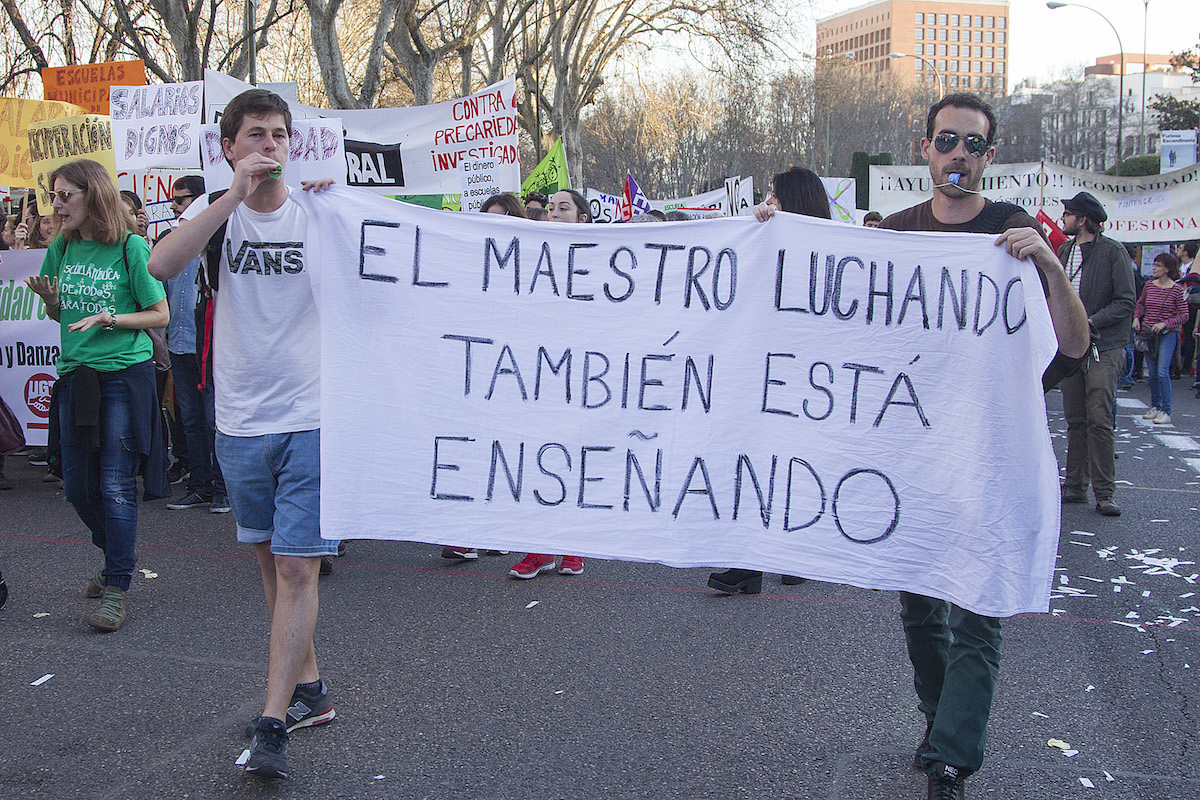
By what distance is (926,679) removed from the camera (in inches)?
121

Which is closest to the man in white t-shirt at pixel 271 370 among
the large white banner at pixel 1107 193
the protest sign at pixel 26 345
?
the protest sign at pixel 26 345

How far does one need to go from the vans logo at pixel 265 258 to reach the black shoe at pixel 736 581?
252cm

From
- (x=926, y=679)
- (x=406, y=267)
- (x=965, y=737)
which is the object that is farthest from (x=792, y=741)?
(x=406, y=267)

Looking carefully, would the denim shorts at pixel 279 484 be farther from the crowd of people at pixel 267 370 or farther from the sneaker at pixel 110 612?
the sneaker at pixel 110 612

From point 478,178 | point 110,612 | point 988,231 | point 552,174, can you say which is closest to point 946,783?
point 988,231

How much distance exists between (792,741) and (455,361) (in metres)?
1.61

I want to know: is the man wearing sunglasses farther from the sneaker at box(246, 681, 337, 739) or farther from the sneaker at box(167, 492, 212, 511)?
the sneaker at box(167, 492, 212, 511)

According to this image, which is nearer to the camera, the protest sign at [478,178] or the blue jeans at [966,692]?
the blue jeans at [966,692]

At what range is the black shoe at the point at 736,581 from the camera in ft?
15.8

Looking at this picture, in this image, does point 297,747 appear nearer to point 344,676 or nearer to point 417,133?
point 344,676

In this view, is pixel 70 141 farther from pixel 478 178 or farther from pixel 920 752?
pixel 920 752

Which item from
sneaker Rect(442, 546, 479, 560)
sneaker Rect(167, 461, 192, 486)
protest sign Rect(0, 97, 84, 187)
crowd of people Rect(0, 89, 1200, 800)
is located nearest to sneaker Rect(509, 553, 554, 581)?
sneaker Rect(442, 546, 479, 560)

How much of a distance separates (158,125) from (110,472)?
561cm

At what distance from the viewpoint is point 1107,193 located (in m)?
16.7
